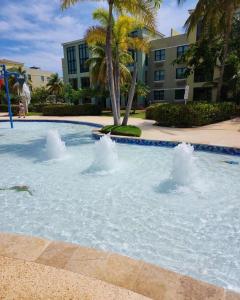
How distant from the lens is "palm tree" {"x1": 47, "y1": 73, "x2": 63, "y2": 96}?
45312mm

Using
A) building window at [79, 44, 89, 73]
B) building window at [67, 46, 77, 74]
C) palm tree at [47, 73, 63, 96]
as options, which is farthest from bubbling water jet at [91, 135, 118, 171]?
building window at [67, 46, 77, 74]

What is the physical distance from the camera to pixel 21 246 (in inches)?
139

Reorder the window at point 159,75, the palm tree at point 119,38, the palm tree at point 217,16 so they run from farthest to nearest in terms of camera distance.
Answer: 1. the window at point 159,75
2. the palm tree at point 217,16
3. the palm tree at point 119,38

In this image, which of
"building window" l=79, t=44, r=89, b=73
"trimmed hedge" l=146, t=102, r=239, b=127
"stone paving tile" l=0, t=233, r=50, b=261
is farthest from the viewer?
"building window" l=79, t=44, r=89, b=73

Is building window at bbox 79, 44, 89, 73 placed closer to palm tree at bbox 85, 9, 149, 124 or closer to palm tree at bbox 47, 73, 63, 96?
palm tree at bbox 47, 73, 63, 96

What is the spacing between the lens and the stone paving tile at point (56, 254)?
3.18 metres

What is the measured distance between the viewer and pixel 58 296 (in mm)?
2652

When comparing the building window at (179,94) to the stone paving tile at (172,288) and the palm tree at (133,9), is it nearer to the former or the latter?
the palm tree at (133,9)

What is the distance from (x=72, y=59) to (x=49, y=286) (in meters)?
46.7

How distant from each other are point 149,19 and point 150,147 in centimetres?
664

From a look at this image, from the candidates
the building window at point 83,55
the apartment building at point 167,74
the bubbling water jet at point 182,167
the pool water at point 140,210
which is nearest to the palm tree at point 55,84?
the building window at point 83,55

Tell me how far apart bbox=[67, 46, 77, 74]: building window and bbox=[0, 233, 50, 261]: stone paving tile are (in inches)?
1778

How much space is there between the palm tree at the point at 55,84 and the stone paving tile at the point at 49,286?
4539 cm

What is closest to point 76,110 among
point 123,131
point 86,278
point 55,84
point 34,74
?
point 123,131
